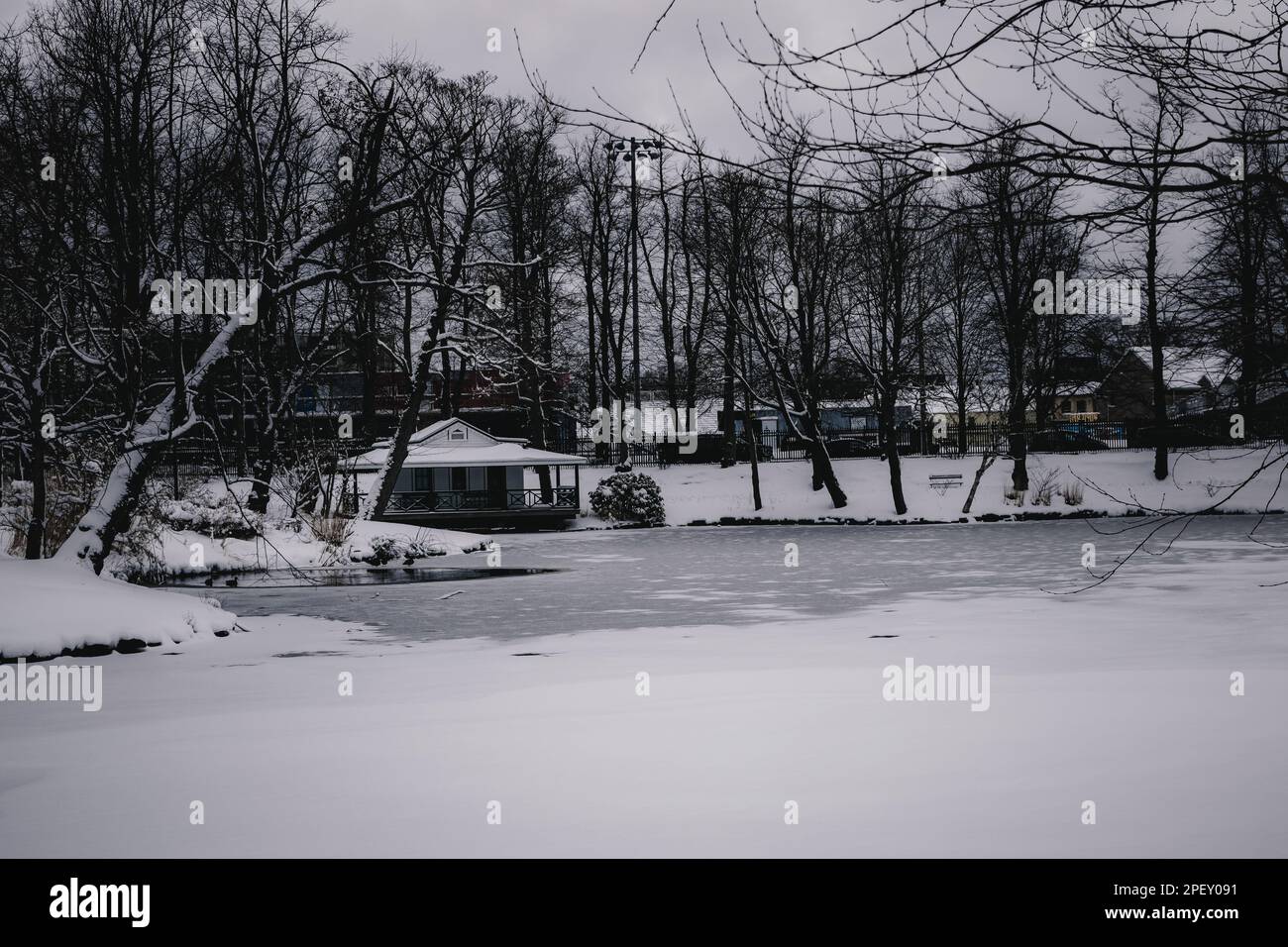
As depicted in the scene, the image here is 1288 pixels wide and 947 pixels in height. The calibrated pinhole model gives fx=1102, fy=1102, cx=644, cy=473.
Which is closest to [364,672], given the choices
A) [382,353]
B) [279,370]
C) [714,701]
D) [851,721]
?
[714,701]

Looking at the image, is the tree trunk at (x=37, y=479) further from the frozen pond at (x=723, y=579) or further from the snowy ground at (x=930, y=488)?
the snowy ground at (x=930, y=488)

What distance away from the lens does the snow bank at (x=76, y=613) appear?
12008 mm

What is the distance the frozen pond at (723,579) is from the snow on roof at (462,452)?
9948mm

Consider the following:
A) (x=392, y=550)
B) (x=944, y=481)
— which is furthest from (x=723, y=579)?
(x=944, y=481)

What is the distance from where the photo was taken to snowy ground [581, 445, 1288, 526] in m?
42.2

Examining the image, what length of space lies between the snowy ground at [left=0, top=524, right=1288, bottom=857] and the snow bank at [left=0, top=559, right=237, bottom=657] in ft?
2.85

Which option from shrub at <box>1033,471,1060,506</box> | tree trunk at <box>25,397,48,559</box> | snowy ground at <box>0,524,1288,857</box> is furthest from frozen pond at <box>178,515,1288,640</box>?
shrub at <box>1033,471,1060,506</box>

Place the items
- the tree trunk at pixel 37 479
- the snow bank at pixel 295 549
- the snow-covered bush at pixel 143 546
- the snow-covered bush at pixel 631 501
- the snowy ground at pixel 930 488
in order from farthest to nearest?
the snow-covered bush at pixel 631 501, the snowy ground at pixel 930 488, the snow bank at pixel 295 549, the snow-covered bush at pixel 143 546, the tree trunk at pixel 37 479

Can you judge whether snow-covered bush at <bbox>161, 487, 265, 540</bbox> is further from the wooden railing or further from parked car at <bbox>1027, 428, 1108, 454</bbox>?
parked car at <bbox>1027, 428, 1108, 454</bbox>

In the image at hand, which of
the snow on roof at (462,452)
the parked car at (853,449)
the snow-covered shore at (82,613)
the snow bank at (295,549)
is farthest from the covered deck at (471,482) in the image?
the snow-covered shore at (82,613)

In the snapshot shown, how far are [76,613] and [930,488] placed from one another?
128ft

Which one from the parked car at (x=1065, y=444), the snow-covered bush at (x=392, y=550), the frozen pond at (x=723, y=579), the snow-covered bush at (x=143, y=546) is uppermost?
the parked car at (x=1065, y=444)

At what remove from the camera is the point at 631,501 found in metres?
42.8

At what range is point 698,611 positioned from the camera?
16984mm
